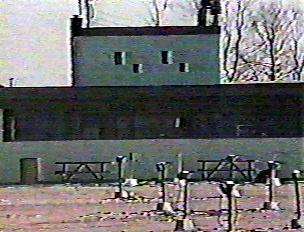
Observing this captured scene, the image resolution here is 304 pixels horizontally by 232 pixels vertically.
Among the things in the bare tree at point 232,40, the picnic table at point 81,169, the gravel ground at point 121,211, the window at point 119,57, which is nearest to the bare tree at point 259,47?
the bare tree at point 232,40

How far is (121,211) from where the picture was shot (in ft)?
25.5

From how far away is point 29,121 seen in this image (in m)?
14.1

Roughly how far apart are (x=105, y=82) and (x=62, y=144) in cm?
471

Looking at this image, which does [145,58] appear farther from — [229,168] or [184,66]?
[229,168]

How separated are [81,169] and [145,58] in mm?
5753

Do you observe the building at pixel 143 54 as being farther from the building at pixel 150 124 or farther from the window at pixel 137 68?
the building at pixel 150 124

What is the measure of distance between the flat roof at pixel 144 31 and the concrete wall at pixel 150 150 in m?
5.04

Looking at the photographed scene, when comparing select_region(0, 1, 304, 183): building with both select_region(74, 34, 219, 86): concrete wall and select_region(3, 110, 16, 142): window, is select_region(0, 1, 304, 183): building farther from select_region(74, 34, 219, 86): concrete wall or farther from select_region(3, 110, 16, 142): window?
select_region(74, 34, 219, 86): concrete wall

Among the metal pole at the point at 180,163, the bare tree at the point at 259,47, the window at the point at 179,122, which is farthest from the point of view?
the bare tree at the point at 259,47

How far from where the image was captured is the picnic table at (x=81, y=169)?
44.0 feet

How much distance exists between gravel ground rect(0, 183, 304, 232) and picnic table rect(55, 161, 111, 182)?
6.99ft

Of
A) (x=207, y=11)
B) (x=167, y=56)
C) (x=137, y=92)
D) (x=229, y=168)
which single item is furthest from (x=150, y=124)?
(x=207, y=11)

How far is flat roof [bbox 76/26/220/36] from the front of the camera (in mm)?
18453

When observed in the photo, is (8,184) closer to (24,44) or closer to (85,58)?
(24,44)
